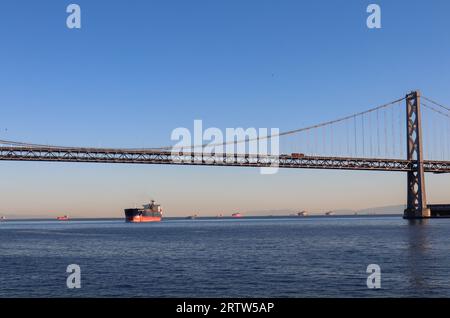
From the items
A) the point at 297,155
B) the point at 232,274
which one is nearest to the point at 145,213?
the point at 297,155

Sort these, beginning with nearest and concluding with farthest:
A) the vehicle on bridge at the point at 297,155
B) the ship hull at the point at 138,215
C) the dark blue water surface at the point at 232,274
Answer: the dark blue water surface at the point at 232,274 < the vehicle on bridge at the point at 297,155 < the ship hull at the point at 138,215

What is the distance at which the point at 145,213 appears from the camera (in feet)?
604

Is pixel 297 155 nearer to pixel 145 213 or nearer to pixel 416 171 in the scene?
pixel 416 171

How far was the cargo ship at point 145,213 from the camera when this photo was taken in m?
181

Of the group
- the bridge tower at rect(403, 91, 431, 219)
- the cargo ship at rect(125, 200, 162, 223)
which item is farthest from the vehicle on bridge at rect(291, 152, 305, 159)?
the cargo ship at rect(125, 200, 162, 223)

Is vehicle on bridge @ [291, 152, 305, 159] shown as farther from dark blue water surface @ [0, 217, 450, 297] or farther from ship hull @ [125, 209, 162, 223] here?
ship hull @ [125, 209, 162, 223]

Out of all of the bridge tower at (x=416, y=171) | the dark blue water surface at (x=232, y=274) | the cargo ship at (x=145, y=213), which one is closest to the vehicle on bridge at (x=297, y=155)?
the bridge tower at (x=416, y=171)

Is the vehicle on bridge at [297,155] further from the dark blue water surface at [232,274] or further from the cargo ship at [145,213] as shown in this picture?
the cargo ship at [145,213]

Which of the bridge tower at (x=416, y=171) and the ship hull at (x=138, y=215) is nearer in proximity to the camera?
the bridge tower at (x=416, y=171)
